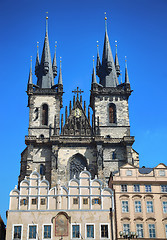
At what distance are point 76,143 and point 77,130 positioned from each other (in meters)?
2.59

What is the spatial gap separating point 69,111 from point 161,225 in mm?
28719

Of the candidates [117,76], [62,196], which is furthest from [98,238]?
[117,76]

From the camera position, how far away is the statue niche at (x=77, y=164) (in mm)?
55625

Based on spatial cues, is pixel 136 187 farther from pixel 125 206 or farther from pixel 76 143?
pixel 76 143

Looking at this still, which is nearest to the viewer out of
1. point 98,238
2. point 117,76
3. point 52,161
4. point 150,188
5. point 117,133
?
point 98,238

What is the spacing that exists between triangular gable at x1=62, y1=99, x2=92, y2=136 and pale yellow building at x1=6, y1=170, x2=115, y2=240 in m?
21.4

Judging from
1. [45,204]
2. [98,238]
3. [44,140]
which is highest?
[44,140]

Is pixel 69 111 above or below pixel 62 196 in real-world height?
above

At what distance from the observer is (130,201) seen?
36.9 meters

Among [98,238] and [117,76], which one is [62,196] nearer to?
[98,238]

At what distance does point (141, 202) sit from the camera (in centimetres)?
3694

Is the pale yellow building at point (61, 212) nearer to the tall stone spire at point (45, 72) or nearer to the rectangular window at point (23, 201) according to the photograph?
the rectangular window at point (23, 201)

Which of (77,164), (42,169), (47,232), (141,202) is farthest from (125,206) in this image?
(42,169)

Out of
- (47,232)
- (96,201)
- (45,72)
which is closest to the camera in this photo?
(47,232)
